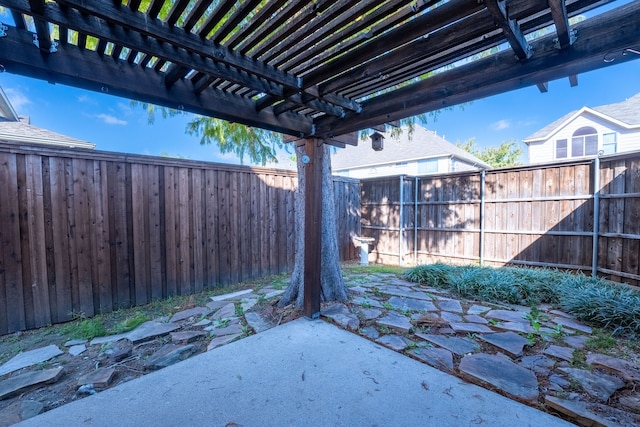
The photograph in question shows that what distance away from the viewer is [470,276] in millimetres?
4039

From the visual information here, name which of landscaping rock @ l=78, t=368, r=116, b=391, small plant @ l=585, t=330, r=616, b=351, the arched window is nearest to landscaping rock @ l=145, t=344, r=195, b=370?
landscaping rock @ l=78, t=368, r=116, b=391

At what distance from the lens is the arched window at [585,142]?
32.7 ft

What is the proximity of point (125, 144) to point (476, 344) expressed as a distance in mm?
10714

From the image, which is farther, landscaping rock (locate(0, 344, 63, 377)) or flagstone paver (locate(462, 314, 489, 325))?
flagstone paver (locate(462, 314, 489, 325))

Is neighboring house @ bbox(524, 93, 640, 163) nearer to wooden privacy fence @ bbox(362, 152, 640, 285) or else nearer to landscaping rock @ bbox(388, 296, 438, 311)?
wooden privacy fence @ bbox(362, 152, 640, 285)

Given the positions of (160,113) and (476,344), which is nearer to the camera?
(476,344)

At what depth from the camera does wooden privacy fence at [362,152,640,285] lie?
399 centimetres

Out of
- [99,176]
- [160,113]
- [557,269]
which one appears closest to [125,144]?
[160,113]

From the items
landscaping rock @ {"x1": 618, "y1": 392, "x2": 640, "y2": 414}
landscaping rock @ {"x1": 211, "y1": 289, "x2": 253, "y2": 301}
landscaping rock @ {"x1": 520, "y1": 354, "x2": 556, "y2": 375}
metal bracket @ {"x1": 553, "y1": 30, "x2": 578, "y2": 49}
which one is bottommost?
landscaping rock @ {"x1": 211, "y1": 289, "x2": 253, "y2": 301}

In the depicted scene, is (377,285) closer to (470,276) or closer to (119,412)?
(470,276)

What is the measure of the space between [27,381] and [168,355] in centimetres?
90

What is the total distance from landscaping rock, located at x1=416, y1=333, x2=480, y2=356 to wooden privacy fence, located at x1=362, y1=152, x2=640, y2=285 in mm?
3320

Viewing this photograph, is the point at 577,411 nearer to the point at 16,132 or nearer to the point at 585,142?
the point at 16,132

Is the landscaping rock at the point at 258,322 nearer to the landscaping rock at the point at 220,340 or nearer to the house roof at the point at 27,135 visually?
the landscaping rock at the point at 220,340
